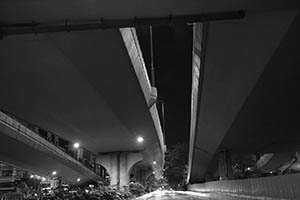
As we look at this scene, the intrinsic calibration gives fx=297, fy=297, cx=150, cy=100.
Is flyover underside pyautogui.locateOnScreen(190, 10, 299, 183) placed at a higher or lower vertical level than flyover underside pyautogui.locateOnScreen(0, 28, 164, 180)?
lower

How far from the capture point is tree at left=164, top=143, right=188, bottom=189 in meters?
55.1

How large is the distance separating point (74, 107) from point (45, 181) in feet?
119

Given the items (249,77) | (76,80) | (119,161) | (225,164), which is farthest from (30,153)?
(249,77)

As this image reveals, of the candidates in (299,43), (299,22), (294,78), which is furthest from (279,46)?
(294,78)

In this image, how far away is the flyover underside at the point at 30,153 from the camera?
1706 cm

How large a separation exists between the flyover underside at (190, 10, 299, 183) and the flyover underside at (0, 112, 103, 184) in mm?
10563

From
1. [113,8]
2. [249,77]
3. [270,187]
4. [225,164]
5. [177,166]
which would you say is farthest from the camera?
[177,166]

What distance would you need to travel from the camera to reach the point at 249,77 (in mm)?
9938

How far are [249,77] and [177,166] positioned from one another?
156 ft

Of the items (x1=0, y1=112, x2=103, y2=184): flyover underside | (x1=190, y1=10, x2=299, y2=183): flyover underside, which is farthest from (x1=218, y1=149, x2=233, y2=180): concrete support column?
(x1=0, y1=112, x2=103, y2=184): flyover underside

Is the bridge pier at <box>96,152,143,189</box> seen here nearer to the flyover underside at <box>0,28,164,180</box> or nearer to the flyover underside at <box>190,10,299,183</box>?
the flyover underside at <box>0,28,164,180</box>

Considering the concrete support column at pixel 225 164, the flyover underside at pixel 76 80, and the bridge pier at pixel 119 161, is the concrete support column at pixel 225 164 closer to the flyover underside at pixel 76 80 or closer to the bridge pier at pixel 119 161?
the flyover underside at pixel 76 80

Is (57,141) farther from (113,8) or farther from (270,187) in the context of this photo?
(113,8)

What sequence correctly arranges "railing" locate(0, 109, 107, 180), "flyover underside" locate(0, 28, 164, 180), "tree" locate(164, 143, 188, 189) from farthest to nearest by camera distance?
"tree" locate(164, 143, 188, 189), "railing" locate(0, 109, 107, 180), "flyover underside" locate(0, 28, 164, 180)
